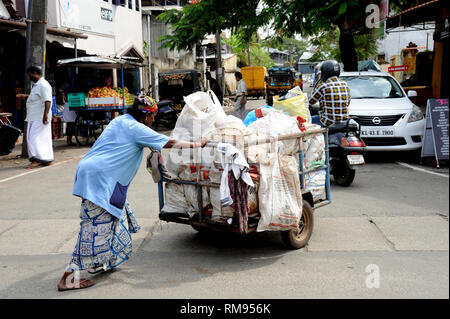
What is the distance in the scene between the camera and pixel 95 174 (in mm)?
3820

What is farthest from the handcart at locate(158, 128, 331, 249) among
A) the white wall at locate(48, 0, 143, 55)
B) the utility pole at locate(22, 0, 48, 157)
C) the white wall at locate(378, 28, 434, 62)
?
the white wall at locate(378, 28, 434, 62)

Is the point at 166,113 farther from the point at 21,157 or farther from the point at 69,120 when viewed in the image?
the point at 21,157

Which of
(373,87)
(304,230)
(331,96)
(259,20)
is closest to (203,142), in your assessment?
(304,230)

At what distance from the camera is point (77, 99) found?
13.4 meters

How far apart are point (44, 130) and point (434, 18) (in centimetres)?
1176

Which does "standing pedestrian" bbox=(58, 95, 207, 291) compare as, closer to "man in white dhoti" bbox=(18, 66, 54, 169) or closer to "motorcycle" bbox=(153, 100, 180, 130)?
"man in white dhoti" bbox=(18, 66, 54, 169)

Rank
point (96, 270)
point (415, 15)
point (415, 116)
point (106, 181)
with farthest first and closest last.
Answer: point (415, 15), point (415, 116), point (96, 270), point (106, 181)

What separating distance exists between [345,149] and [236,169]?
3.76 m

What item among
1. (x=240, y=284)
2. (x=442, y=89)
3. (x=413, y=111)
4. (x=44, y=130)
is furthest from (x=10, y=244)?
(x=442, y=89)

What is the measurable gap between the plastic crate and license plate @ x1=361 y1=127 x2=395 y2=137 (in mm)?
7858

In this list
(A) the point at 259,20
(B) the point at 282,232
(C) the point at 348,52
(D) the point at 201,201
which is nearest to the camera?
(D) the point at 201,201

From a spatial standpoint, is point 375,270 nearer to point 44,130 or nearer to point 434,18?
point 44,130

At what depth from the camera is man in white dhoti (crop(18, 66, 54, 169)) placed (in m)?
9.44

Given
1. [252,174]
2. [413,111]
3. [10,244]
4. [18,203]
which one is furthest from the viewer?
[413,111]
